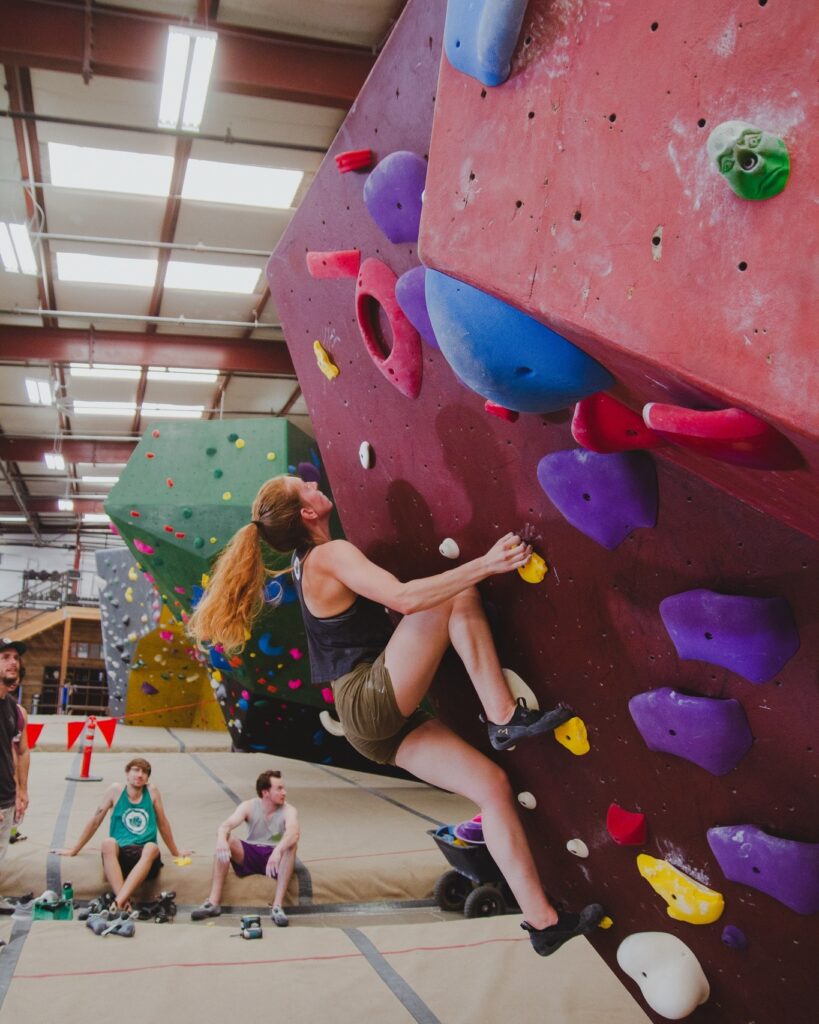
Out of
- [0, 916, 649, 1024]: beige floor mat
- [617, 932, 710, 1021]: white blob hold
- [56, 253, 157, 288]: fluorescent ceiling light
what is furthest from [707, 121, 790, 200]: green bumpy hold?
[56, 253, 157, 288]: fluorescent ceiling light

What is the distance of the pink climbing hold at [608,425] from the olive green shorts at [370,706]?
896 mm

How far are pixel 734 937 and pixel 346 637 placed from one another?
1.04 meters

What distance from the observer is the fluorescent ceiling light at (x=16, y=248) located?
239 inches

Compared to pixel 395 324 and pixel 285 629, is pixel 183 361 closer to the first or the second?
pixel 285 629

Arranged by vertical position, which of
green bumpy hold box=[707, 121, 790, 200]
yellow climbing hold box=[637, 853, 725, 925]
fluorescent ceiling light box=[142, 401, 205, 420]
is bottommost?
yellow climbing hold box=[637, 853, 725, 925]

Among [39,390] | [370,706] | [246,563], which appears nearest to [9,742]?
[246,563]

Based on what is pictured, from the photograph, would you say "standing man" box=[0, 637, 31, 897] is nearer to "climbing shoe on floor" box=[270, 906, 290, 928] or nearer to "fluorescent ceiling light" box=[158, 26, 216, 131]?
"climbing shoe on floor" box=[270, 906, 290, 928]

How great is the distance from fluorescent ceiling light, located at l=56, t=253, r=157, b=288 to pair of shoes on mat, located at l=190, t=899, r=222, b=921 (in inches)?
211

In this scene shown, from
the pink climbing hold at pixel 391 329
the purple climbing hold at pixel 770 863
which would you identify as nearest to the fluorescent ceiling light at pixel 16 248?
the pink climbing hold at pixel 391 329

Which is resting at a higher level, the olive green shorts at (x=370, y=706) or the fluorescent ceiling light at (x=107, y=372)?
the fluorescent ceiling light at (x=107, y=372)

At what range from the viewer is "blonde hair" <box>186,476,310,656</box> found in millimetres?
2242

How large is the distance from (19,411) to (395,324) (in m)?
11.7

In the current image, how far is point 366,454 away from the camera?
7.02 feet

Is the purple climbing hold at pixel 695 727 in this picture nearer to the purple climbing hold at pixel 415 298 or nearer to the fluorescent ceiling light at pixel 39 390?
the purple climbing hold at pixel 415 298
